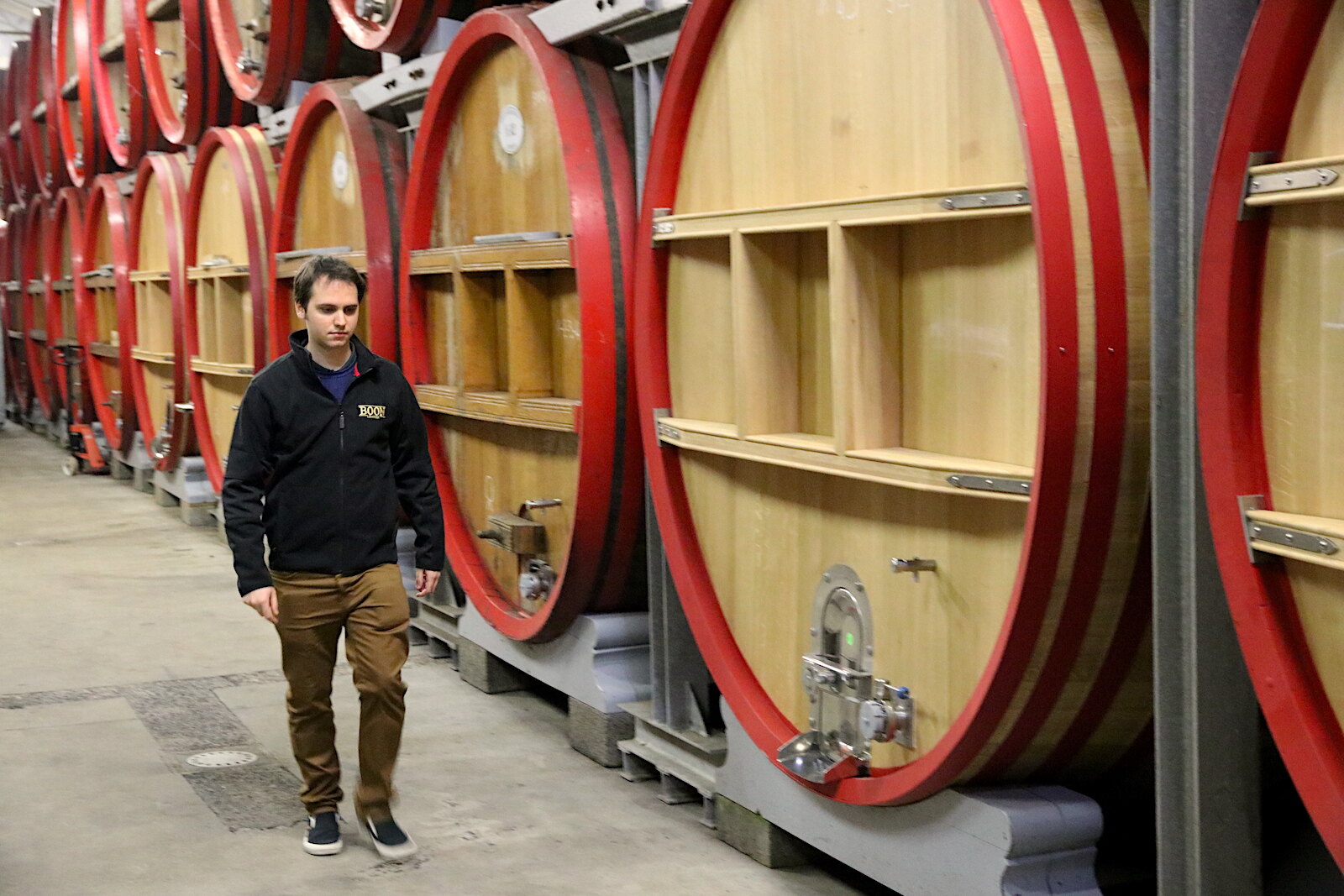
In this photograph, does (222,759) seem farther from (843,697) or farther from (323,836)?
(843,697)

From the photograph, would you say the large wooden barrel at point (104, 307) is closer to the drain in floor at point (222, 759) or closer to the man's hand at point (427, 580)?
the drain in floor at point (222, 759)

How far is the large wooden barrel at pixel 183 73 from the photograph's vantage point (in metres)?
7.59

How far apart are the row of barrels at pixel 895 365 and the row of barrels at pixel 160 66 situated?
4.74 ft

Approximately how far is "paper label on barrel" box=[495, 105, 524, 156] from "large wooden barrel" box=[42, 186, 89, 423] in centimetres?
779

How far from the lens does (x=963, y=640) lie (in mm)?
2566

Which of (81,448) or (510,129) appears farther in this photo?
(81,448)

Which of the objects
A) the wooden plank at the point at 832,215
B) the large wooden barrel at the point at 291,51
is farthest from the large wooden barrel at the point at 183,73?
the wooden plank at the point at 832,215

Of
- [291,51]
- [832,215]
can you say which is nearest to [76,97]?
[291,51]

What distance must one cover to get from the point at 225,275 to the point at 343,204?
1834 mm

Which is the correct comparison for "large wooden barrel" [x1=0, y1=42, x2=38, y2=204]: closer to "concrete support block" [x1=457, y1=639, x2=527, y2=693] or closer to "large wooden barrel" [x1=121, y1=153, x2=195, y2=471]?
"large wooden barrel" [x1=121, y1=153, x2=195, y2=471]

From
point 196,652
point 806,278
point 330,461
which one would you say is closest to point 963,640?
point 806,278

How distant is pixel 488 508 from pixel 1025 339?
100 inches

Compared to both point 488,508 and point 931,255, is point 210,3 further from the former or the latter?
point 931,255

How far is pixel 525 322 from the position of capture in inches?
165
